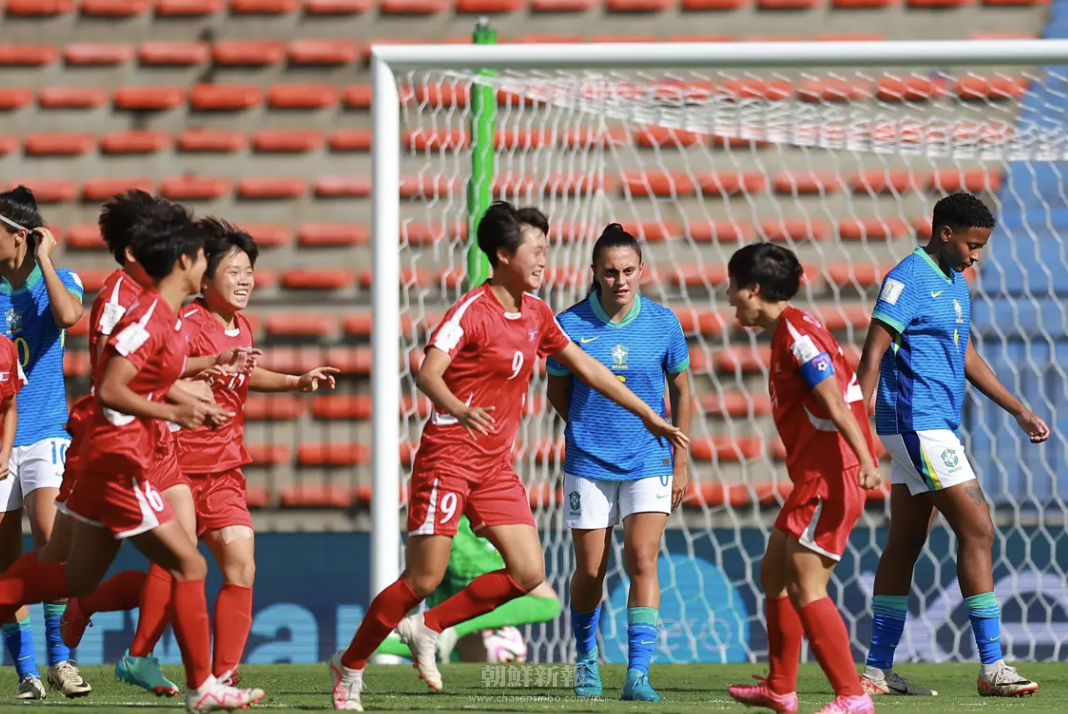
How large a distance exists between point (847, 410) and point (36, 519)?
2812mm

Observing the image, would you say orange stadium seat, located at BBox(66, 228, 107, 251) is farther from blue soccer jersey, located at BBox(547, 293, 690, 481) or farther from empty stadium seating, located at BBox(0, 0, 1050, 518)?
blue soccer jersey, located at BBox(547, 293, 690, 481)

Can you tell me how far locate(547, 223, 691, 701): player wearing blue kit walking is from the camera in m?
5.14

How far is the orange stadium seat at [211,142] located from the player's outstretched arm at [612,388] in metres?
4.72

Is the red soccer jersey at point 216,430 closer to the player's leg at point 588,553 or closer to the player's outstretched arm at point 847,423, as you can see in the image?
the player's leg at point 588,553

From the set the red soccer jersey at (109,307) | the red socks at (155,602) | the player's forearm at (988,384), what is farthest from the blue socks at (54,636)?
the player's forearm at (988,384)

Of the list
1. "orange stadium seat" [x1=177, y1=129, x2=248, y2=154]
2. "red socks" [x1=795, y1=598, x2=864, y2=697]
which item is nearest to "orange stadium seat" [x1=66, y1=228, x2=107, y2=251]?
"orange stadium seat" [x1=177, y1=129, x2=248, y2=154]

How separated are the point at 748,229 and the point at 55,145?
166 inches

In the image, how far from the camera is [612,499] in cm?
523

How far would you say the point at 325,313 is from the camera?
8.74 meters

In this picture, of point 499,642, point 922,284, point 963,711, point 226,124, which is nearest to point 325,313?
point 226,124

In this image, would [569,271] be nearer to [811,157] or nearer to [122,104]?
[811,157]

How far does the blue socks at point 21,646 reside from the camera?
521 centimetres

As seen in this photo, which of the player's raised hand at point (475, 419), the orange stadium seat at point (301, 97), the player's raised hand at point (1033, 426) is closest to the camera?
the player's raised hand at point (475, 419)

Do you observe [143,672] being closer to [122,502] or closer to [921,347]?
[122,502]
